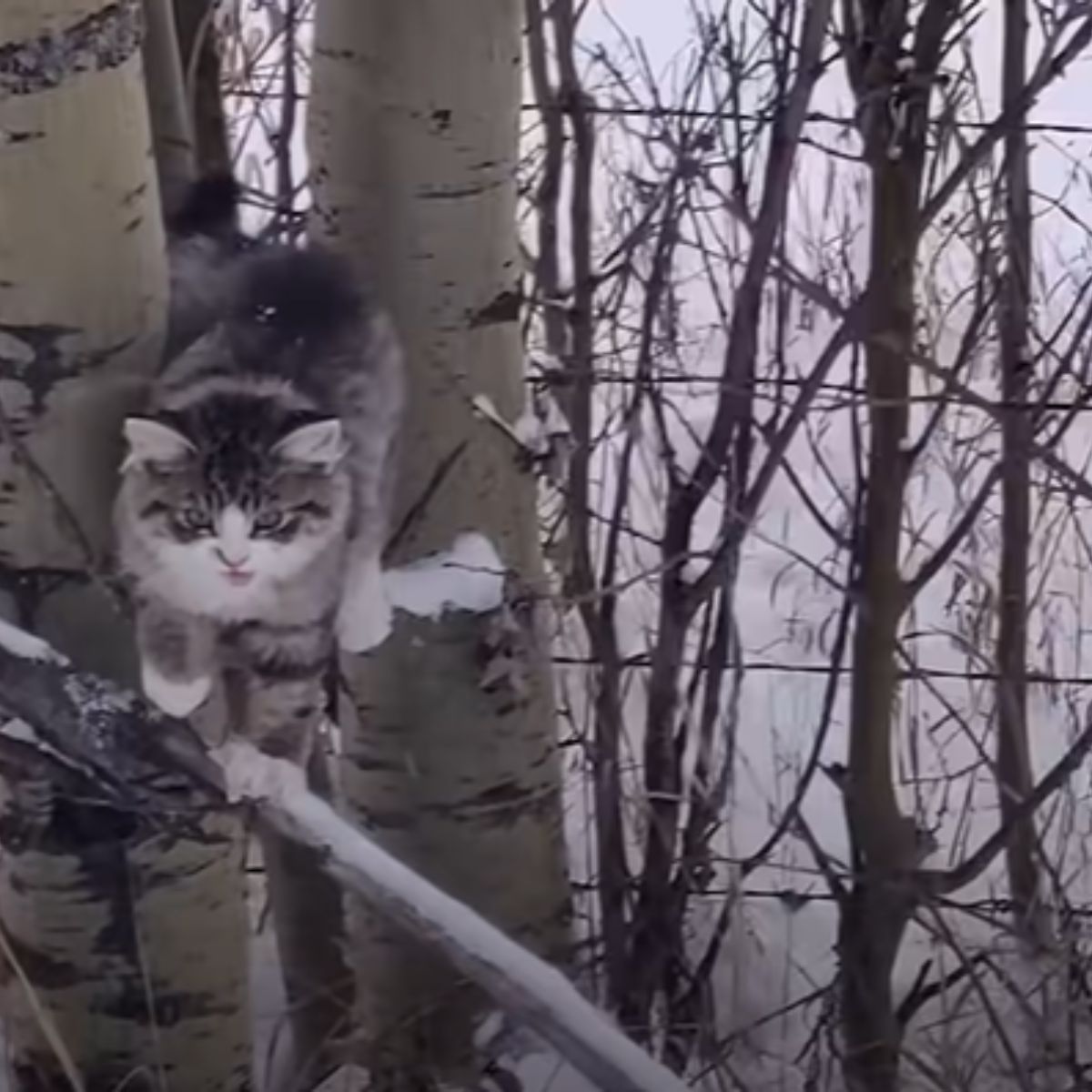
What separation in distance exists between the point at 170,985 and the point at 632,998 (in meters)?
0.32

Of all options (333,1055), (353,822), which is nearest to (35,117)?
(353,822)

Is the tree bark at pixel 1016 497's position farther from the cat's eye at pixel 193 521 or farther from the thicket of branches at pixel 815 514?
the cat's eye at pixel 193 521

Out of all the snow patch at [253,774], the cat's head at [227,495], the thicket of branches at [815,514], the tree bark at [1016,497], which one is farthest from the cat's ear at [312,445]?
the tree bark at [1016,497]

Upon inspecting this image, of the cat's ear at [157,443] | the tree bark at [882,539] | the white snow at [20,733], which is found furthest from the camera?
the tree bark at [882,539]

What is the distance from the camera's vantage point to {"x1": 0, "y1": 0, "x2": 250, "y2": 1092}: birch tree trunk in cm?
73

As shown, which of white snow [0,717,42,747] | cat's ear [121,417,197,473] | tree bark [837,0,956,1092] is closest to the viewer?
cat's ear [121,417,197,473]

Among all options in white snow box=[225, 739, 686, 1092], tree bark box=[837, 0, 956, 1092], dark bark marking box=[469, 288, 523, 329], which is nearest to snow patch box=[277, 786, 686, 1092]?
white snow box=[225, 739, 686, 1092]

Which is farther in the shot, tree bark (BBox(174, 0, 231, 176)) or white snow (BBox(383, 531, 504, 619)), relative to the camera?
tree bark (BBox(174, 0, 231, 176))

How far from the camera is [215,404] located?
70 cm

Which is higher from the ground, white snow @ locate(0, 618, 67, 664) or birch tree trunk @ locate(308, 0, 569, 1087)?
birch tree trunk @ locate(308, 0, 569, 1087)

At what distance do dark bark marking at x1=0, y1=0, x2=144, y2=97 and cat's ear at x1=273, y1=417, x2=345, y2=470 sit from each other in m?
0.15

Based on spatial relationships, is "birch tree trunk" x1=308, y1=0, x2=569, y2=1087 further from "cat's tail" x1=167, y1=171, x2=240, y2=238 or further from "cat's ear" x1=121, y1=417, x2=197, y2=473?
"cat's ear" x1=121, y1=417, x2=197, y2=473

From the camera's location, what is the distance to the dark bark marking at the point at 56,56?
28.4 inches

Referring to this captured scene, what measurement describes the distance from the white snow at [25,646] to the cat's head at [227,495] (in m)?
0.08
